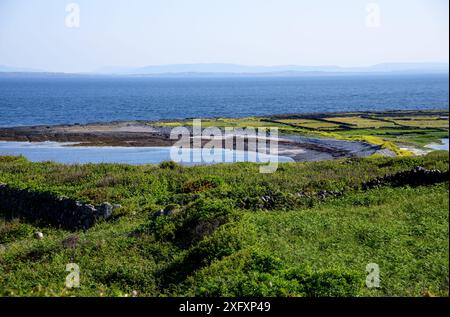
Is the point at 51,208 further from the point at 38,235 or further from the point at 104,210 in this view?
the point at 104,210

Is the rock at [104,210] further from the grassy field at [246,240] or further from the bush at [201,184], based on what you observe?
the bush at [201,184]

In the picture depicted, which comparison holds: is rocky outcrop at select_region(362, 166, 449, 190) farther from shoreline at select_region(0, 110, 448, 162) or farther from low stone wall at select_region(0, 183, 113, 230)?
shoreline at select_region(0, 110, 448, 162)

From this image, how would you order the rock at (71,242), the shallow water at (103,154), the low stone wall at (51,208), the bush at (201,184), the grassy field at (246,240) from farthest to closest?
the shallow water at (103,154) → the bush at (201,184) → the low stone wall at (51,208) → the rock at (71,242) → the grassy field at (246,240)

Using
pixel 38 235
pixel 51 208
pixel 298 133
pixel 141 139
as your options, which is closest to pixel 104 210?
pixel 38 235

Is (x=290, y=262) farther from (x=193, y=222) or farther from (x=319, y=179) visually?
(x=319, y=179)

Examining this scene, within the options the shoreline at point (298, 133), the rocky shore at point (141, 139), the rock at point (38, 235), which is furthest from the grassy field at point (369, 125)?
the rock at point (38, 235)
